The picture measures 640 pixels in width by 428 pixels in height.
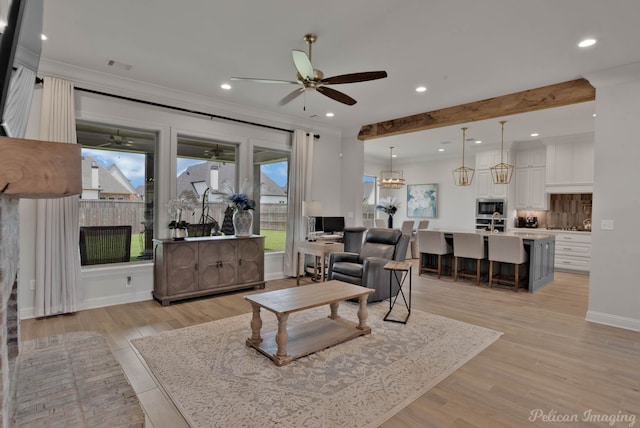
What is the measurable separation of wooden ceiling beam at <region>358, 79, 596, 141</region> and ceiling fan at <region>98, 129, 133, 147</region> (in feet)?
13.7

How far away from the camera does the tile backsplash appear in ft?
24.4

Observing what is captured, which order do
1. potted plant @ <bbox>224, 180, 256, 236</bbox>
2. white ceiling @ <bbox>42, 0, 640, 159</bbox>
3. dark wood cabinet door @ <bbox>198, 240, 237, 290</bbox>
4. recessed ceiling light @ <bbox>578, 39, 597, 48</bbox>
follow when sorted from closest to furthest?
white ceiling @ <bbox>42, 0, 640, 159</bbox> < recessed ceiling light @ <bbox>578, 39, 597, 48</bbox> < dark wood cabinet door @ <bbox>198, 240, 237, 290</bbox> < potted plant @ <bbox>224, 180, 256, 236</bbox>

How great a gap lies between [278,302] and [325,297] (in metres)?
0.46

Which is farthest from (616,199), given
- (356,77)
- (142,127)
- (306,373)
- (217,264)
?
(142,127)

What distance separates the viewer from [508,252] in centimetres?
537

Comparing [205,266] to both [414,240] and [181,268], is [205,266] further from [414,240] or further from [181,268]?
[414,240]

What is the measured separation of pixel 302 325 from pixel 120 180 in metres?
3.21

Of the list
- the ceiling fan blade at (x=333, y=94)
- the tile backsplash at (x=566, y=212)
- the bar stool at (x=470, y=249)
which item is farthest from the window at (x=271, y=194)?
the tile backsplash at (x=566, y=212)

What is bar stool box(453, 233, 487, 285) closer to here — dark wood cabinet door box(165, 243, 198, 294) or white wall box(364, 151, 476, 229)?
white wall box(364, 151, 476, 229)

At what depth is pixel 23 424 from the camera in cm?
111

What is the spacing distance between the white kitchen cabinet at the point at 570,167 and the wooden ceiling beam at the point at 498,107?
360cm

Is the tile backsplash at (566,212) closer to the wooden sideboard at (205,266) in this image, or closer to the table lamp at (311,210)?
the table lamp at (311,210)

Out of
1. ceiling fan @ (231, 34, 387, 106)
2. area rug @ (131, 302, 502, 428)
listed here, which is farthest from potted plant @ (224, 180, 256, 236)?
ceiling fan @ (231, 34, 387, 106)

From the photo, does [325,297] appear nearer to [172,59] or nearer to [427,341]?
[427,341]
